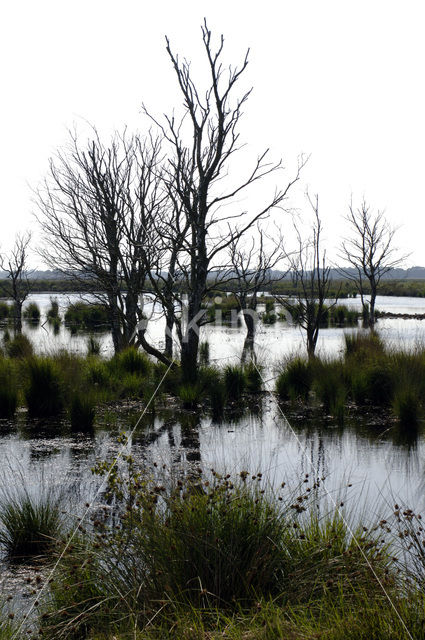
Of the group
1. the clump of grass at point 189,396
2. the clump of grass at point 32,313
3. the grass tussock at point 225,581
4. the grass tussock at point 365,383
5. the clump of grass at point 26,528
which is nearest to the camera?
the grass tussock at point 225,581

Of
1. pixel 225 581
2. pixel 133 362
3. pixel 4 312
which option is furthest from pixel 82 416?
pixel 4 312

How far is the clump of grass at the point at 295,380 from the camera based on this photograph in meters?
12.3

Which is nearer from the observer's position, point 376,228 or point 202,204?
point 202,204

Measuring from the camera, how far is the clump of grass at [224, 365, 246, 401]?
12.3 m

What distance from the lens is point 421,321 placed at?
3269 cm

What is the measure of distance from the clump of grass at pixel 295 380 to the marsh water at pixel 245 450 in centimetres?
45

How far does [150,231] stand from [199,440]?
263 inches

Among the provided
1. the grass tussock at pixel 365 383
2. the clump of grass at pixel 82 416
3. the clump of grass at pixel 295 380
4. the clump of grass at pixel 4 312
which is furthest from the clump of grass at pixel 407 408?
the clump of grass at pixel 4 312

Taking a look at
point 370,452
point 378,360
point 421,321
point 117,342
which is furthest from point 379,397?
point 421,321

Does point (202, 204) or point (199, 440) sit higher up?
point (202, 204)

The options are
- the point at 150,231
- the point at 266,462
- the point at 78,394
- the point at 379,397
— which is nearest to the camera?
the point at 266,462

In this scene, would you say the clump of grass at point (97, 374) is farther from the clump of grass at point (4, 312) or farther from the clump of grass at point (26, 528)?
the clump of grass at point (4, 312)

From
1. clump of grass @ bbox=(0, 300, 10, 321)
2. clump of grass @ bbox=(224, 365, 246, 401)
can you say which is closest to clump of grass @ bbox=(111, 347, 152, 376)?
clump of grass @ bbox=(224, 365, 246, 401)

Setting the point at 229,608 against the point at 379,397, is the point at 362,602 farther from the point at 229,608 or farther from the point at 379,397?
the point at 379,397
